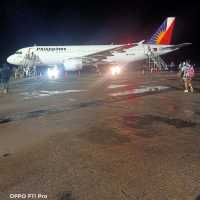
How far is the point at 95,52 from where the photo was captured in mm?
39125

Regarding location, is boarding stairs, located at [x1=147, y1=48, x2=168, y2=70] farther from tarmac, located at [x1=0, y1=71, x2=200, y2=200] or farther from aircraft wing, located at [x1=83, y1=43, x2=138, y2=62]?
tarmac, located at [x1=0, y1=71, x2=200, y2=200]

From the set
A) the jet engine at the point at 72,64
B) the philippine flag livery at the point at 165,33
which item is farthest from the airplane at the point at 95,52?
the jet engine at the point at 72,64

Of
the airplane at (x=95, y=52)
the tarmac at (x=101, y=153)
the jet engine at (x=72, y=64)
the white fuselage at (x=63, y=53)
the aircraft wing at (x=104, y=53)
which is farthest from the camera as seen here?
the white fuselage at (x=63, y=53)

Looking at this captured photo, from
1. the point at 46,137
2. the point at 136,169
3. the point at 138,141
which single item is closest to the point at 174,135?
the point at 138,141

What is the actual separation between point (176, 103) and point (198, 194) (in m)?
9.22

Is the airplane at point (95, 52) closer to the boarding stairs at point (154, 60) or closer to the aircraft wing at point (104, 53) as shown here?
the aircraft wing at point (104, 53)

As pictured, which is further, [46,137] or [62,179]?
[46,137]

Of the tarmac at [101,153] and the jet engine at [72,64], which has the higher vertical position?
the jet engine at [72,64]

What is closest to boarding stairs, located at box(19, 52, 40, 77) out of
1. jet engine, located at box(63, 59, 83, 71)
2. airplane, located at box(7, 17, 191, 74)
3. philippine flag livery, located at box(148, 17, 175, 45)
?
airplane, located at box(7, 17, 191, 74)

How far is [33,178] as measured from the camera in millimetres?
5637

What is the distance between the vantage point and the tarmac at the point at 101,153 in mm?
5125

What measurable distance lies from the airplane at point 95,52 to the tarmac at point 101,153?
84.9 feet

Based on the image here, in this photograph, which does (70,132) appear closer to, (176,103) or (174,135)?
(174,135)

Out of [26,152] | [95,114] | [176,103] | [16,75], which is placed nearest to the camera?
[26,152]
